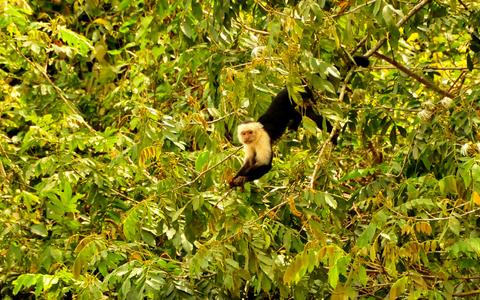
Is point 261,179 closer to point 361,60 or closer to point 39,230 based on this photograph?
point 361,60

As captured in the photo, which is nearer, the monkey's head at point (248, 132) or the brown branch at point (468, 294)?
the brown branch at point (468, 294)

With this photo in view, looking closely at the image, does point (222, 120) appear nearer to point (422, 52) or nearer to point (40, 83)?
point (40, 83)

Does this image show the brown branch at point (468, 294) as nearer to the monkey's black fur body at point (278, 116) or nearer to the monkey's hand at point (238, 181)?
the monkey's hand at point (238, 181)

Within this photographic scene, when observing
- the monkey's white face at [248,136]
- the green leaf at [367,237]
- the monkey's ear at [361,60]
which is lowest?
the monkey's white face at [248,136]

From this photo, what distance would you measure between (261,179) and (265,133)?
28 cm

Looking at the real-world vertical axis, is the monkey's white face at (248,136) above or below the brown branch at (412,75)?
below

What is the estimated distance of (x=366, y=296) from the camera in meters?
4.42

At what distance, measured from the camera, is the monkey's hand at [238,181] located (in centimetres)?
467

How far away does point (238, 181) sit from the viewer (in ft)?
15.4

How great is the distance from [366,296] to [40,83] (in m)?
3.36

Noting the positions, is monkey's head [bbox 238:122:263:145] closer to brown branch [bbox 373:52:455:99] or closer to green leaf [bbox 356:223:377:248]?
brown branch [bbox 373:52:455:99]

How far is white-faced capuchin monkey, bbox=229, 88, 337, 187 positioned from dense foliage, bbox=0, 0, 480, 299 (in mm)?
88

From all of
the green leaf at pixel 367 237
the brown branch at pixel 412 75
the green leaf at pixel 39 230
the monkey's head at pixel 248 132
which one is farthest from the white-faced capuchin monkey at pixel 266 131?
the green leaf at pixel 39 230

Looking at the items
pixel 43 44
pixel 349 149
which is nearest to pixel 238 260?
pixel 349 149
